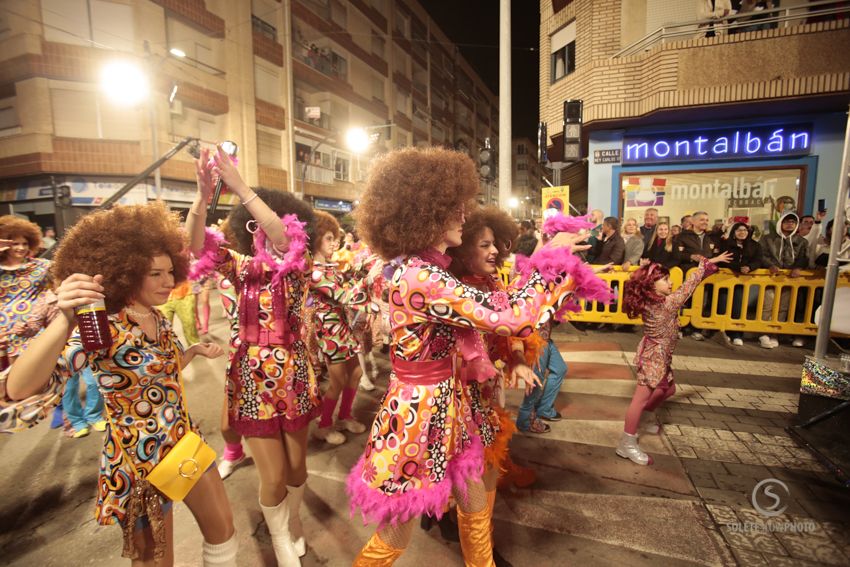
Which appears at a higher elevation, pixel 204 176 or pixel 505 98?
pixel 505 98

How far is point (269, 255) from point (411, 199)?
3.74 ft

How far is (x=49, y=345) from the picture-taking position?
139 cm

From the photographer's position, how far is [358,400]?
4953mm

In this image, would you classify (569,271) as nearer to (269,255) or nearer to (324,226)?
(269,255)

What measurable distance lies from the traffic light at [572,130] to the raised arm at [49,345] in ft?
29.0

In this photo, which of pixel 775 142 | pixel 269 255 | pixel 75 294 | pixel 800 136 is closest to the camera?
pixel 75 294

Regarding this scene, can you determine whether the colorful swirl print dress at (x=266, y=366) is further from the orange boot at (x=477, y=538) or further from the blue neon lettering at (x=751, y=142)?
the blue neon lettering at (x=751, y=142)

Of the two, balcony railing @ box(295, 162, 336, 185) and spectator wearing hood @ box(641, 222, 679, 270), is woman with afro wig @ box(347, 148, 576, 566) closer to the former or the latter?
spectator wearing hood @ box(641, 222, 679, 270)

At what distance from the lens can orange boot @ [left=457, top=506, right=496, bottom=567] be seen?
1867 millimetres

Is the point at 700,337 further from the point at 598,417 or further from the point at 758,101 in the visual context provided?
the point at 758,101

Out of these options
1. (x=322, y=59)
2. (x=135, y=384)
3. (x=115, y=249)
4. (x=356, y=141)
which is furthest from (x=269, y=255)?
(x=322, y=59)

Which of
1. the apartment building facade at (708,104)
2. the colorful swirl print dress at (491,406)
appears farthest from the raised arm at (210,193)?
the apartment building facade at (708,104)

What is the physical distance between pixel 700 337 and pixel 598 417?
Result: 4134 mm

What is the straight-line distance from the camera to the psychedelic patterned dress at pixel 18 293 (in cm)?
340
